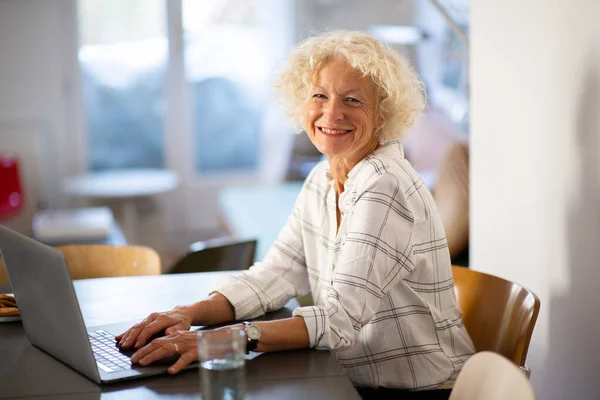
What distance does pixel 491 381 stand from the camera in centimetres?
124

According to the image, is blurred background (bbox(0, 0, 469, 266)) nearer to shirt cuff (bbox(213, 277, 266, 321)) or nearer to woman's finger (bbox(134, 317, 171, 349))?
shirt cuff (bbox(213, 277, 266, 321))

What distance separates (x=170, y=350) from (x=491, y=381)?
1.81 feet

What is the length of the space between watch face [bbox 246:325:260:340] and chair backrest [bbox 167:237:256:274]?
4.61 feet

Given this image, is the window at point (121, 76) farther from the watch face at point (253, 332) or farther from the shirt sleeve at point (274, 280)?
the watch face at point (253, 332)

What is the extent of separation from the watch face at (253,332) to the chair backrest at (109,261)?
1.16 m

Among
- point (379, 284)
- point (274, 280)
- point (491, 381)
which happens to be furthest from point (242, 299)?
point (491, 381)

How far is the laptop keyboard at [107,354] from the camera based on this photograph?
1429mm

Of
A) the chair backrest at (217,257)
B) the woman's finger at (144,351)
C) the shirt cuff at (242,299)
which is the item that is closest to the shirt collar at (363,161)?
the shirt cuff at (242,299)

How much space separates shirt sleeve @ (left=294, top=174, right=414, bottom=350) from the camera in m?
1.56

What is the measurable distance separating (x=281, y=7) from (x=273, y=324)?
5.17 m

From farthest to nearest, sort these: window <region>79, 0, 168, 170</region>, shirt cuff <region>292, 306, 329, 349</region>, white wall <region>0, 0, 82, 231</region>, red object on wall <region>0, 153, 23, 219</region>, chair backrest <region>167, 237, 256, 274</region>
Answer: window <region>79, 0, 168, 170</region> < white wall <region>0, 0, 82, 231</region> < red object on wall <region>0, 153, 23, 219</region> < chair backrest <region>167, 237, 256, 274</region> < shirt cuff <region>292, 306, 329, 349</region>

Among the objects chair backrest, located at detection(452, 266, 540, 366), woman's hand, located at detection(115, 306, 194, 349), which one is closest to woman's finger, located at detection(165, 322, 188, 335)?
woman's hand, located at detection(115, 306, 194, 349)

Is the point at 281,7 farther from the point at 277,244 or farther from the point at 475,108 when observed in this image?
the point at 277,244

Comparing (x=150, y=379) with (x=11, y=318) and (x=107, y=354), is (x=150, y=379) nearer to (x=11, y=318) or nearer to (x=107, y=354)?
(x=107, y=354)
